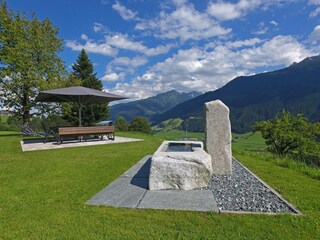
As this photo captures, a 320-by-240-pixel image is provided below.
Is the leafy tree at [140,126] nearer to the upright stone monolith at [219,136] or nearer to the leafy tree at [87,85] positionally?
the leafy tree at [87,85]

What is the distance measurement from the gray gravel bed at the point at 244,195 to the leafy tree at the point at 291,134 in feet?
70.8

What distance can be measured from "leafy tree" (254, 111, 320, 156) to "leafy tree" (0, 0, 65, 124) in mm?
22537

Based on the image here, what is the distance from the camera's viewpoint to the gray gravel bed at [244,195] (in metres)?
3.74

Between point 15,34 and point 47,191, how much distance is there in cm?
1786

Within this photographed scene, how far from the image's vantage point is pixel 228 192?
4.55m

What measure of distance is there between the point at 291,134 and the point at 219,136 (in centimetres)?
2302

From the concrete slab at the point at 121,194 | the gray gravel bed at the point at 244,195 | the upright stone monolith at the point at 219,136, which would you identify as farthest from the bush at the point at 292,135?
the concrete slab at the point at 121,194

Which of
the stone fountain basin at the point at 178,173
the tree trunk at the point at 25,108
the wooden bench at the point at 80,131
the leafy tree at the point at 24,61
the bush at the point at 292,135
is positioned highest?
the leafy tree at the point at 24,61

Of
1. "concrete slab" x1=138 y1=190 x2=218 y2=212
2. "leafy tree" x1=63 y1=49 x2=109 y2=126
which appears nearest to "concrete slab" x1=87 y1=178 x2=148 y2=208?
"concrete slab" x1=138 y1=190 x2=218 y2=212

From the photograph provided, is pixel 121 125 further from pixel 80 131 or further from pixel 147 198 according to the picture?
pixel 147 198

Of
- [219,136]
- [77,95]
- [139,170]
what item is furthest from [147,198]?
[77,95]

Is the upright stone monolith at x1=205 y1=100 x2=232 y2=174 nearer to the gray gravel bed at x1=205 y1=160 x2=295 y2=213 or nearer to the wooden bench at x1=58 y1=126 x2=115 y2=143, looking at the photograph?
the gray gravel bed at x1=205 y1=160 x2=295 y2=213

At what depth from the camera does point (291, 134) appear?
995 inches

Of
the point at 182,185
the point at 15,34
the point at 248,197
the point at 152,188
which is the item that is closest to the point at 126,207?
the point at 152,188
